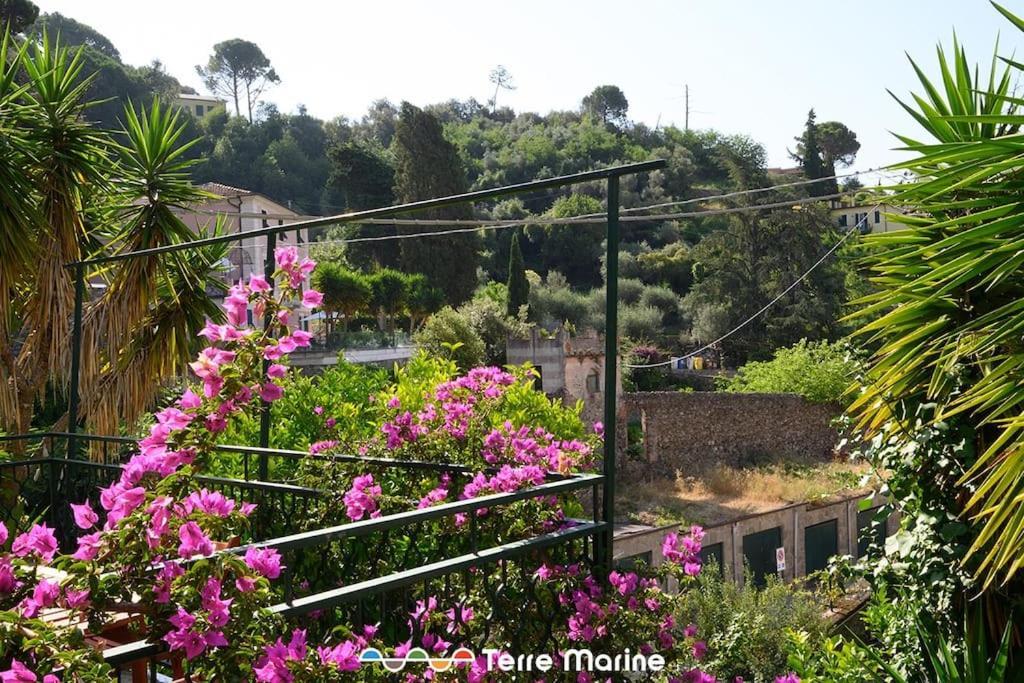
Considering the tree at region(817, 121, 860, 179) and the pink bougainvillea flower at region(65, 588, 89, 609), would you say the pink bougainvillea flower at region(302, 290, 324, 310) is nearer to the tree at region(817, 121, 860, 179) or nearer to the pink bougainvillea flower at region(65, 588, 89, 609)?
the pink bougainvillea flower at region(65, 588, 89, 609)

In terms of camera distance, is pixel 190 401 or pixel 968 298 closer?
pixel 190 401

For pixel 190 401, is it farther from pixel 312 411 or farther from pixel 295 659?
pixel 312 411

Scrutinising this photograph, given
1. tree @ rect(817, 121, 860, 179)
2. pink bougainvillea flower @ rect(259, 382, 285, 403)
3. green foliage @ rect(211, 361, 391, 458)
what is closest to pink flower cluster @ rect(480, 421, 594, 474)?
pink bougainvillea flower @ rect(259, 382, 285, 403)

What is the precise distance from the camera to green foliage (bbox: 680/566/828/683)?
9.54 m

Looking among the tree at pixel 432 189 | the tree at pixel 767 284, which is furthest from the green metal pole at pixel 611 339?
the tree at pixel 767 284

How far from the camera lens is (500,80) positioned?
75.7 m

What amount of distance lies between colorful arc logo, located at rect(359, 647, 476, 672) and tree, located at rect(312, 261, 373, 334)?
23899 millimetres

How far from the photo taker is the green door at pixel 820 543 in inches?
703

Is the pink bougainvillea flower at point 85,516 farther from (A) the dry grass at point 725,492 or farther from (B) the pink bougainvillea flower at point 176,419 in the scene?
(A) the dry grass at point 725,492

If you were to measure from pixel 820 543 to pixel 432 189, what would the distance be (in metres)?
18.8

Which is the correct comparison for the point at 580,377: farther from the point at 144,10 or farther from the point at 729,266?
the point at 144,10

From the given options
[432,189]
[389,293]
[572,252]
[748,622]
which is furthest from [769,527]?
[572,252]

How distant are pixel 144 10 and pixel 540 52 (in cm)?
3810

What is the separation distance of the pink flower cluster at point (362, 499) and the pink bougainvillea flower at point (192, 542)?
3.31ft
